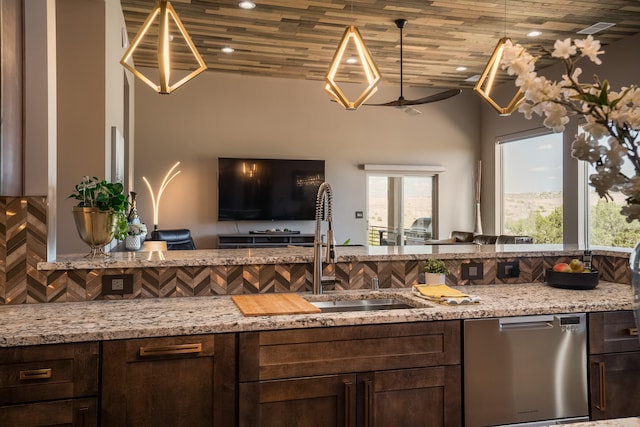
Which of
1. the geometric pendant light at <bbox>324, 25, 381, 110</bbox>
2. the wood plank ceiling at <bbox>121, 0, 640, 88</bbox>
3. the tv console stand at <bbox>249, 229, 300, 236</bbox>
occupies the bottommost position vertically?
the tv console stand at <bbox>249, 229, 300, 236</bbox>

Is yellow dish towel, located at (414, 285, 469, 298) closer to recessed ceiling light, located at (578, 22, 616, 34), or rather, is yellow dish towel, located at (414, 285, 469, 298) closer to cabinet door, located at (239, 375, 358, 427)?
cabinet door, located at (239, 375, 358, 427)

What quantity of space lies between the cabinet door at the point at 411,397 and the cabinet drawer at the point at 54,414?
3.06 feet

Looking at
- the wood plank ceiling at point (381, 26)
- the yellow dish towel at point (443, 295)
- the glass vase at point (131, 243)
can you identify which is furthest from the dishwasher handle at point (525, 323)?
the wood plank ceiling at point (381, 26)

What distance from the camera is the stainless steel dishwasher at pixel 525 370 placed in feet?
6.77

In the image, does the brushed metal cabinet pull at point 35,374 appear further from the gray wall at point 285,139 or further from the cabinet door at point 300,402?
the gray wall at point 285,139

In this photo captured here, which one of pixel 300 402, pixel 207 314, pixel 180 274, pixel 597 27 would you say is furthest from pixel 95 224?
pixel 597 27

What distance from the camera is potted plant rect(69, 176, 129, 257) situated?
222cm

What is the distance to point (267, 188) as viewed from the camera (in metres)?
7.56

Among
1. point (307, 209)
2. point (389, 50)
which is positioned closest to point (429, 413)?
point (389, 50)

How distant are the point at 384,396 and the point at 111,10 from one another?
375 centimetres

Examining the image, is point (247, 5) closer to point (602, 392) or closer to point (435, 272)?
point (435, 272)

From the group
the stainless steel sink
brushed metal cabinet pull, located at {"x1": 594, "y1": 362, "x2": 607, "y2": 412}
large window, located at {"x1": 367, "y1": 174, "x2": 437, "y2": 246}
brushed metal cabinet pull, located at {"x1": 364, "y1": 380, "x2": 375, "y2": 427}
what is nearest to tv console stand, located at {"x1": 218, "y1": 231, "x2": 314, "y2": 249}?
large window, located at {"x1": 367, "y1": 174, "x2": 437, "y2": 246}

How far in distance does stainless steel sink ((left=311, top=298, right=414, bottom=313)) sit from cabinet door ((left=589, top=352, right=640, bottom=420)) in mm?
848

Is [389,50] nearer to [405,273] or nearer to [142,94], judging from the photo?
[142,94]
